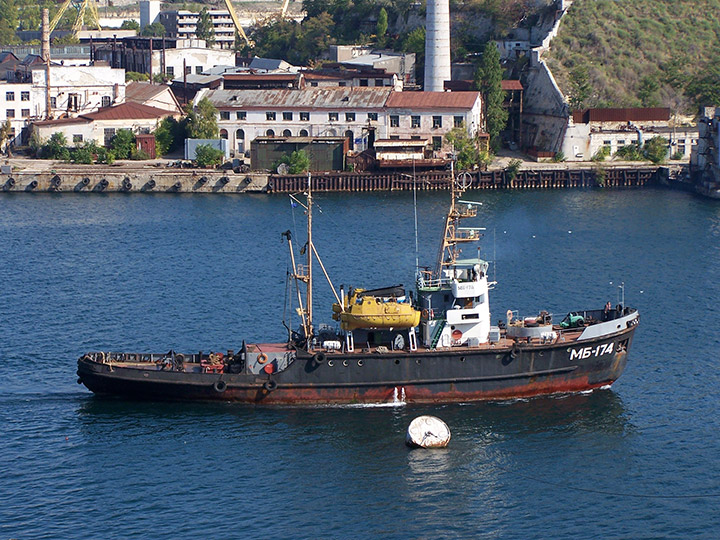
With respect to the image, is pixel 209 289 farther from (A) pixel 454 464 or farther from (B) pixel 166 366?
(A) pixel 454 464

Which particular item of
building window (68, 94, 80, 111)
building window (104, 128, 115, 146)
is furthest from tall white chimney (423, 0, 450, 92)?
building window (68, 94, 80, 111)

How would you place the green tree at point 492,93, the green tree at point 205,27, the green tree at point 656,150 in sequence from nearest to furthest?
1. the green tree at point 656,150
2. the green tree at point 492,93
3. the green tree at point 205,27

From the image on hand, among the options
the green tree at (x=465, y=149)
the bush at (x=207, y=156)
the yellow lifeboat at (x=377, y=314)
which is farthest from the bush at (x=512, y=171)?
the yellow lifeboat at (x=377, y=314)

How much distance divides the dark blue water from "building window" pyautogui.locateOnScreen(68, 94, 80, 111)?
3451cm

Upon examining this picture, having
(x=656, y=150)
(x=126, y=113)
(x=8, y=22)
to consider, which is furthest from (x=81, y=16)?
(x=656, y=150)

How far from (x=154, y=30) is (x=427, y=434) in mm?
119594

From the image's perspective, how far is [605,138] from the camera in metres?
85.2

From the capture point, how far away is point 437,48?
89.9 m

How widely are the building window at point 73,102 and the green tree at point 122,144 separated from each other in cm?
840

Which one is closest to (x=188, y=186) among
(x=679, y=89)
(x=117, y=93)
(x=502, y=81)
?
(x=117, y=93)

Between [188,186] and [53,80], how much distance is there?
18914mm

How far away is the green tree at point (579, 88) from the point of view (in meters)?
88.1

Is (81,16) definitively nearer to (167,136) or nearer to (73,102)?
(73,102)

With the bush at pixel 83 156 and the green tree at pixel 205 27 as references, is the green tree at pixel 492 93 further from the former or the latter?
the green tree at pixel 205 27
